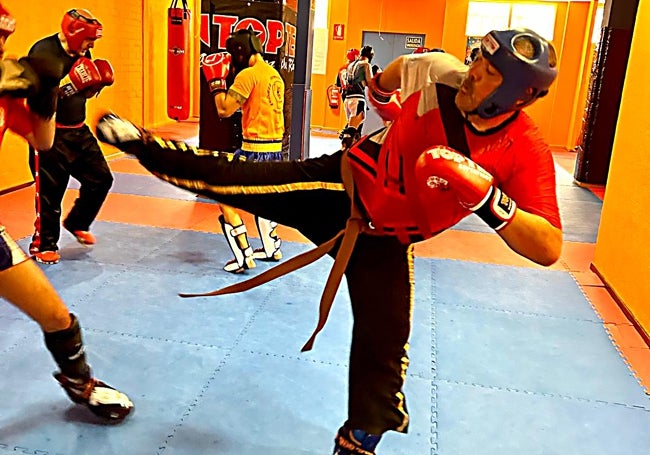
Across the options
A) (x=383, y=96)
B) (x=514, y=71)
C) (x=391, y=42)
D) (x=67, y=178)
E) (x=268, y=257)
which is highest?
(x=391, y=42)

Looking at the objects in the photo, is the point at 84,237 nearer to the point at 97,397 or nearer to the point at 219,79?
the point at 219,79

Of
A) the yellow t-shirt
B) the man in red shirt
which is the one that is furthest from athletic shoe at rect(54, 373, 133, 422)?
the yellow t-shirt

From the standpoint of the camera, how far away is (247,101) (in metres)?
4.29

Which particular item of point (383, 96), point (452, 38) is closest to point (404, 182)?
point (383, 96)

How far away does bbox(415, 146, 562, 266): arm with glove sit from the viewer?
1606mm

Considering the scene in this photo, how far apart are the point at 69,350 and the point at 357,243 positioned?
1.22m

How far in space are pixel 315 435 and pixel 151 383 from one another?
82cm

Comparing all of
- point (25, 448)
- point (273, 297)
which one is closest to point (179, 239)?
point (273, 297)

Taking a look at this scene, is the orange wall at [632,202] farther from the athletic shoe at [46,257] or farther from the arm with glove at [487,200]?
the athletic shoe at [46,257]

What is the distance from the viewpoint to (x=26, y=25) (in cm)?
604

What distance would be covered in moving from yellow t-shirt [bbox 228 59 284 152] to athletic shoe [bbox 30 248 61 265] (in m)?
1.55

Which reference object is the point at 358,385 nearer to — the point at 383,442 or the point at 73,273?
the point at 383,442

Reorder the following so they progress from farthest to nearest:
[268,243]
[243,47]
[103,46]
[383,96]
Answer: [103,46], [268,243], [243,47], [383,96]

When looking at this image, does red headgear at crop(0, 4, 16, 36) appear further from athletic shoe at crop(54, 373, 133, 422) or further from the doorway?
the doorway
